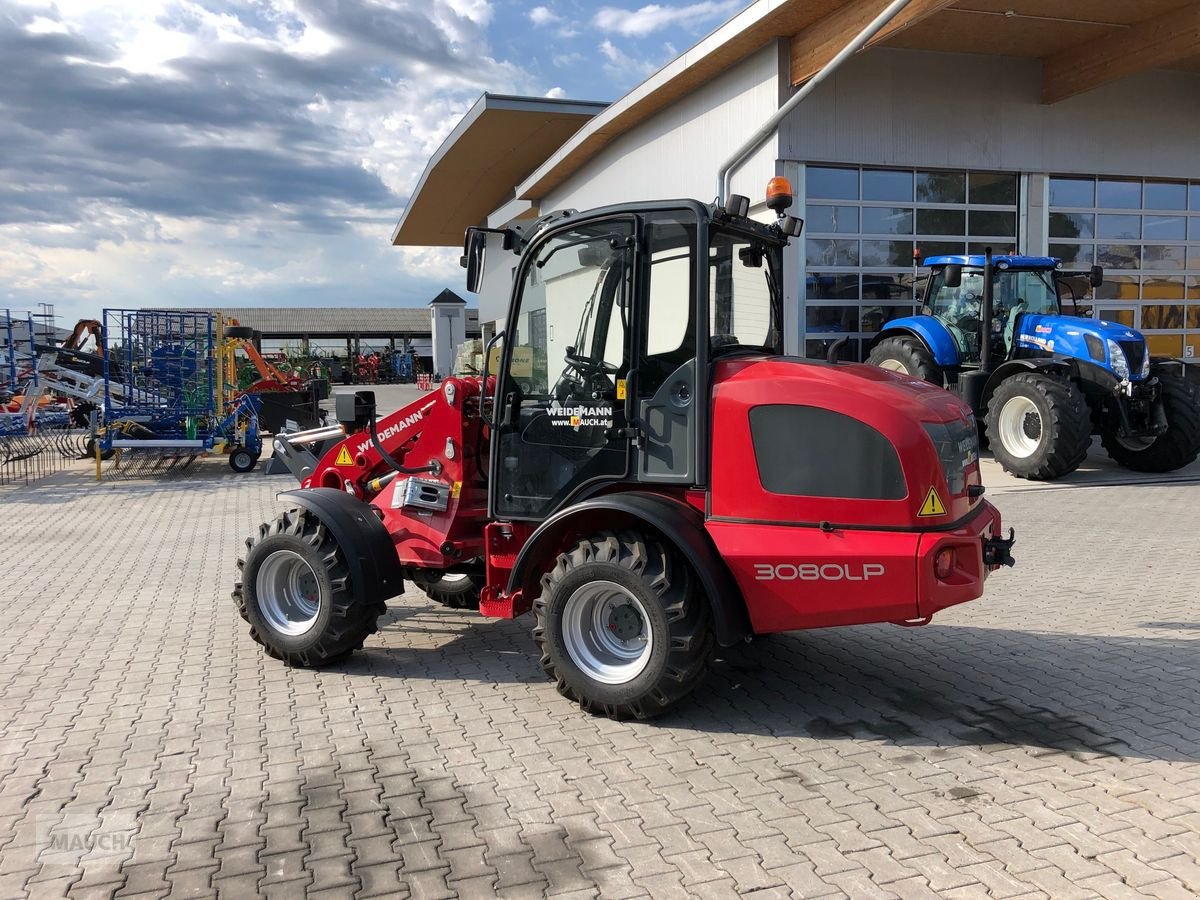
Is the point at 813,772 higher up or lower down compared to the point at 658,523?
lower down

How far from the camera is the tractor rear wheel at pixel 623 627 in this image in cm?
409

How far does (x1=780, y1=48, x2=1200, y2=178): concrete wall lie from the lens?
1459 centimetres

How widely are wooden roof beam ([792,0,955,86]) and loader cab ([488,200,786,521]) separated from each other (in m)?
8.64

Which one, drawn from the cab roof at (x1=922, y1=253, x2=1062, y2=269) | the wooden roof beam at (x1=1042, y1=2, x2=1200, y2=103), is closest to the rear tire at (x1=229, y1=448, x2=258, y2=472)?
the cab roof at (x1=922, y1=253, x2=1062, y2=269)

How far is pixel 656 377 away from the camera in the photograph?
14.3 feet

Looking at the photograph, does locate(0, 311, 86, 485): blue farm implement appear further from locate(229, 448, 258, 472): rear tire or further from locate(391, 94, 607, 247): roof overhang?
locate(391, 94, 607, 247): roof overhang

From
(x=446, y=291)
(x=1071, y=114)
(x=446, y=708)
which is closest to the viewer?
(x=446, y=708)

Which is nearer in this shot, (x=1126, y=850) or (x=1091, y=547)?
(x=1126, y=850)

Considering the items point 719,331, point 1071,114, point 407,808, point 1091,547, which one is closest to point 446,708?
point 407,808

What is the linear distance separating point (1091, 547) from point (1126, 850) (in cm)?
558

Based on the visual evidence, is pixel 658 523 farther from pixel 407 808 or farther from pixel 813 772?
pixel 407 808

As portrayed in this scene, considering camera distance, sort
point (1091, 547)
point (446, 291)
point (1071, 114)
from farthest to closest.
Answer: point (446, 291) → point (1071, 114) → point (1091, 547)

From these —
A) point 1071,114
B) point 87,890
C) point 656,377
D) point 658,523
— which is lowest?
point 87,890

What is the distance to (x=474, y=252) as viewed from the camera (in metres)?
4.62
